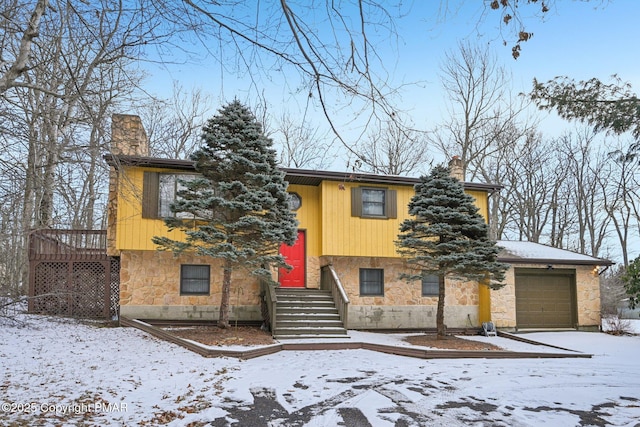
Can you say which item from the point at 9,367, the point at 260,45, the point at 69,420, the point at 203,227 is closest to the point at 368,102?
the point at 260,45

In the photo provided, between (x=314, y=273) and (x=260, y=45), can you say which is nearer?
(x=260, y=45)

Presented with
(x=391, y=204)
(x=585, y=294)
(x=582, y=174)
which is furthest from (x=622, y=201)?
(x=391, y=204)

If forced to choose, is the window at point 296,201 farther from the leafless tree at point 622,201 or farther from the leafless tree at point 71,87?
the leafless tree at point 622,201

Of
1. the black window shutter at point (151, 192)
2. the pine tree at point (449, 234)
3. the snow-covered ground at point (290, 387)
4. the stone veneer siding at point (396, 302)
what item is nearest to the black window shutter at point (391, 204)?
the stone veneer siding at point (396, 302)

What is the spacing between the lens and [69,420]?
506cm

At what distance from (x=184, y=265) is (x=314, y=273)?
13.3 ft

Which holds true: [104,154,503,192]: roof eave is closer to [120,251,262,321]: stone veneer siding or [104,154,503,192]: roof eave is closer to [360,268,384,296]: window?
[120,251,262,321]: stone veneer siding

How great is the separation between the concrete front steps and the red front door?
73 cm

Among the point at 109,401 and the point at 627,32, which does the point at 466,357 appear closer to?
the point at 109,401

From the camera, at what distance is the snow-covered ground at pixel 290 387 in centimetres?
551

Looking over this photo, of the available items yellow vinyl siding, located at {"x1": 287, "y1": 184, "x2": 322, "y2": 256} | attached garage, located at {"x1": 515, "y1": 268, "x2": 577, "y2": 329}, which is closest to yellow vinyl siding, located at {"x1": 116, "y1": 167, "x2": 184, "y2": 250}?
yellow vinyl siding, located at {"x1": 287, "y1": 184, "x2": 322, "y2": 256}

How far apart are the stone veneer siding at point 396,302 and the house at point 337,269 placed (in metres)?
0.03

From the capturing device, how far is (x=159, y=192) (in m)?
13.3

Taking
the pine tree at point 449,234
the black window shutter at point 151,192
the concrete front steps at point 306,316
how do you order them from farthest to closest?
the black window shutter at point 151,192 < the concrete front steps at point 306,316 < the pine tree at point 449,234
